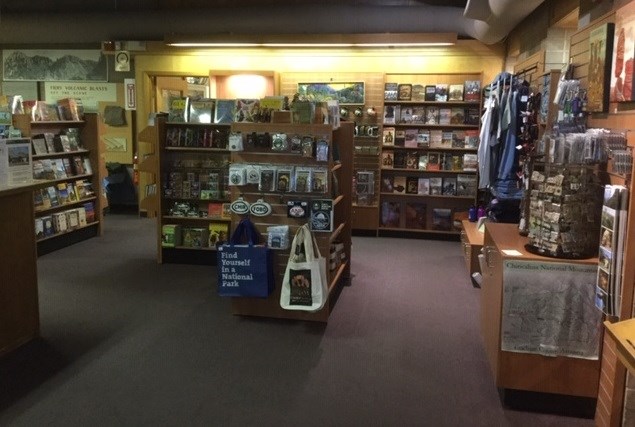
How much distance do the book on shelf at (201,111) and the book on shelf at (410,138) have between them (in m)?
3.05

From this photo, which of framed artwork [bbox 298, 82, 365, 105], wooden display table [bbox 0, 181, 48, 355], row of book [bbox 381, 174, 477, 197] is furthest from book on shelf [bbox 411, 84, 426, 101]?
wooden display table [bbox 0, 181, 48, 355]

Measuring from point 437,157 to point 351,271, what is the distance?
2.63 metres

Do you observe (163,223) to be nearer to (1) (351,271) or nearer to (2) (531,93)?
(1) (351,271)

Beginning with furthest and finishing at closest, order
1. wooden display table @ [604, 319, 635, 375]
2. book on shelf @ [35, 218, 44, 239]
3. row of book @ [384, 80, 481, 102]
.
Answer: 1. row of book @ [384, 80, 481, 102]
2. book on shelf @ [35, 218, 44, 239]
3. wooden display table @ [604, 319, 635, 375]

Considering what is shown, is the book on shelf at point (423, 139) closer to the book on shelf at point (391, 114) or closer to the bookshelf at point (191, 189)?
the book on shelf at point (391, 114)

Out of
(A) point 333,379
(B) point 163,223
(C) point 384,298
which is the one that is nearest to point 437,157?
(C) point 384,298

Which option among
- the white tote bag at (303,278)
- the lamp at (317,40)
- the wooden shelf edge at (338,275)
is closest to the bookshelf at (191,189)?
the wooden shelf edge at (338,275)

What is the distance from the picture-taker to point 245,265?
14.8 feet

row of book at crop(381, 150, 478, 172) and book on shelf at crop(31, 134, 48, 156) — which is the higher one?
book on shelf at crop(31, 134, 48, 156)

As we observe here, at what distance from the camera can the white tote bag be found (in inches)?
173

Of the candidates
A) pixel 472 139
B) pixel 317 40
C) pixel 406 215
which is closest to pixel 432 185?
pixel 406 215

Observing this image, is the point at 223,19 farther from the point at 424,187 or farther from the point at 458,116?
the point at 424,187

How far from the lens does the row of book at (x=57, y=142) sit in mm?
7082

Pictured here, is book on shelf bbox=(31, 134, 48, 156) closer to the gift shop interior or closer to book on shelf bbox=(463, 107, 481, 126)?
the gift shop interior
